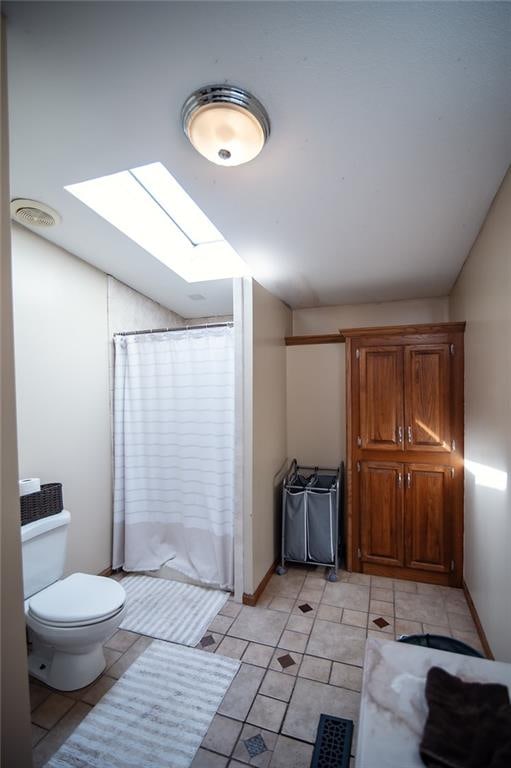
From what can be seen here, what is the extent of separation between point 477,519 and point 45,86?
2.83 m

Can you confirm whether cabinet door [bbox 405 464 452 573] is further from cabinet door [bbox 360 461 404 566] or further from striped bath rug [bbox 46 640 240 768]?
striped bath rug [bbox 46 640 240 768]

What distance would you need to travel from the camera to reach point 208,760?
1.36 meters

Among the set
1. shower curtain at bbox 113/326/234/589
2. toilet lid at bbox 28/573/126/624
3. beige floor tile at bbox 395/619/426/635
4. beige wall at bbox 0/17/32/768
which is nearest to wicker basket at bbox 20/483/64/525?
toilet lid at bbox 28/573/126/624

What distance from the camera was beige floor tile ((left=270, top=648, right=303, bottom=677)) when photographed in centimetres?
178

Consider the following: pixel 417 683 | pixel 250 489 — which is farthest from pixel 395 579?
pixel 417 683

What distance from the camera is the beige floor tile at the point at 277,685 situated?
165cm

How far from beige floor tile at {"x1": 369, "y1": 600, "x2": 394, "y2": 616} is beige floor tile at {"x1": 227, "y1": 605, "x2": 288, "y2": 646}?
597mm

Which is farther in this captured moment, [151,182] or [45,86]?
[151,182]

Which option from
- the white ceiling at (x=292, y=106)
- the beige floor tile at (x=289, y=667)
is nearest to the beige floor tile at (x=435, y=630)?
the beige floor tile at (x=289, y=667)

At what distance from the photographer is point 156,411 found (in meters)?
2.71

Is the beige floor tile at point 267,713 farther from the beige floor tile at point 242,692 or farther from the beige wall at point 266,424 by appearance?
the beige wall at point 266,424

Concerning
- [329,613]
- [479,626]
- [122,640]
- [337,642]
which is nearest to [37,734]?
[122,640]

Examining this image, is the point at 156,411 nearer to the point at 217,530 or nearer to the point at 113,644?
the point at 217,530

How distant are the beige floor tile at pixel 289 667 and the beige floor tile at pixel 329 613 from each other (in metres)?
0.37
